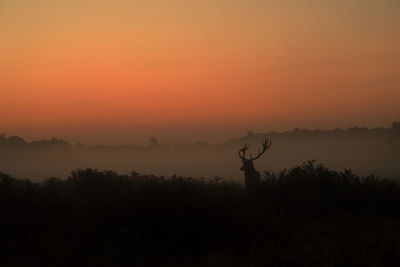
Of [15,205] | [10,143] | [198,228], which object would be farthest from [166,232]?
[10,143]

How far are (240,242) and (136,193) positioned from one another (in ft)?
10.6

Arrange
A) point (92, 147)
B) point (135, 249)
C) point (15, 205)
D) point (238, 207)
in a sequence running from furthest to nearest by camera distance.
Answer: point (92, 147)
point (238, 207)
point (15, 205)
point (135, 249)

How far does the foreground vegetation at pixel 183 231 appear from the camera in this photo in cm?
877

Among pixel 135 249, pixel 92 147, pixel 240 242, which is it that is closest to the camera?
pixel 135 249

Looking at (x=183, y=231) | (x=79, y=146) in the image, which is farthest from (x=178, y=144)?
(x=183, y=231)

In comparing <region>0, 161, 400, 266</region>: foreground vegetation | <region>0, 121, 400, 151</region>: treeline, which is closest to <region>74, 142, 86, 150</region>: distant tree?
<region>0, 121, 400, 151</region>: treeline

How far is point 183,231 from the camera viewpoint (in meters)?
10.2

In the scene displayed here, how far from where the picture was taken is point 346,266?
8391mm

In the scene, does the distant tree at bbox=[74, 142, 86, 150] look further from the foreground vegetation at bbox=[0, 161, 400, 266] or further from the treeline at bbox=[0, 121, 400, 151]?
the foreground vegetation at bbox=[0, 161, 400, 266]

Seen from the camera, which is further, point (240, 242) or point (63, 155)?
point (63, 155)

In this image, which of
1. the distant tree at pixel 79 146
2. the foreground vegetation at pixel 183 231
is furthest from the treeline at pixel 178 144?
the foreground vegetation at pixel 183 231

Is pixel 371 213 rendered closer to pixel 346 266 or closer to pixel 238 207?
pixel 238 207

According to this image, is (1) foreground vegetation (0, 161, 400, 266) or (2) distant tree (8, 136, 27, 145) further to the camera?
(2) distant tree (8, 136, 27, 145)

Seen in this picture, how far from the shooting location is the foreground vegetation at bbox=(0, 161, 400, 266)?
28.8 ft
